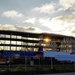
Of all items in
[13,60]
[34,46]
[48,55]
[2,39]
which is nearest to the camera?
[13,60]

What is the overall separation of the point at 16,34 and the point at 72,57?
214 feet

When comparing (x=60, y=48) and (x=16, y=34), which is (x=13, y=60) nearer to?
(x=16, y=34)

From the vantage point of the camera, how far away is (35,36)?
11488cm

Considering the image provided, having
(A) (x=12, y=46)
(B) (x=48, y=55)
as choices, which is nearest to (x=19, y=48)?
(A) (x=12, y=46)

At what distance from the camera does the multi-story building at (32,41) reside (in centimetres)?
10556

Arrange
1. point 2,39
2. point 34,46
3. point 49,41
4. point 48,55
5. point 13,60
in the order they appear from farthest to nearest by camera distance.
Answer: point 49,41
point 34,46
point 2,39
point 48,55
point 13,60

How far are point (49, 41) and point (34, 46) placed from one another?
1074 cm

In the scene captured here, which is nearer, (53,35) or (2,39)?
(2,39)

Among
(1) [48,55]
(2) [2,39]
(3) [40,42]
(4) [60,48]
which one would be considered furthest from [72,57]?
(4) [60,48]

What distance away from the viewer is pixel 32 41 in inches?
4483

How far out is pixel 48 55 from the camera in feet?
174

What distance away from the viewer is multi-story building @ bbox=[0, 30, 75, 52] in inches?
4156

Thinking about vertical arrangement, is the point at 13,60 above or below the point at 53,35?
below

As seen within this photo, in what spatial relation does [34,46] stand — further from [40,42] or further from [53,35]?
[53,35]
